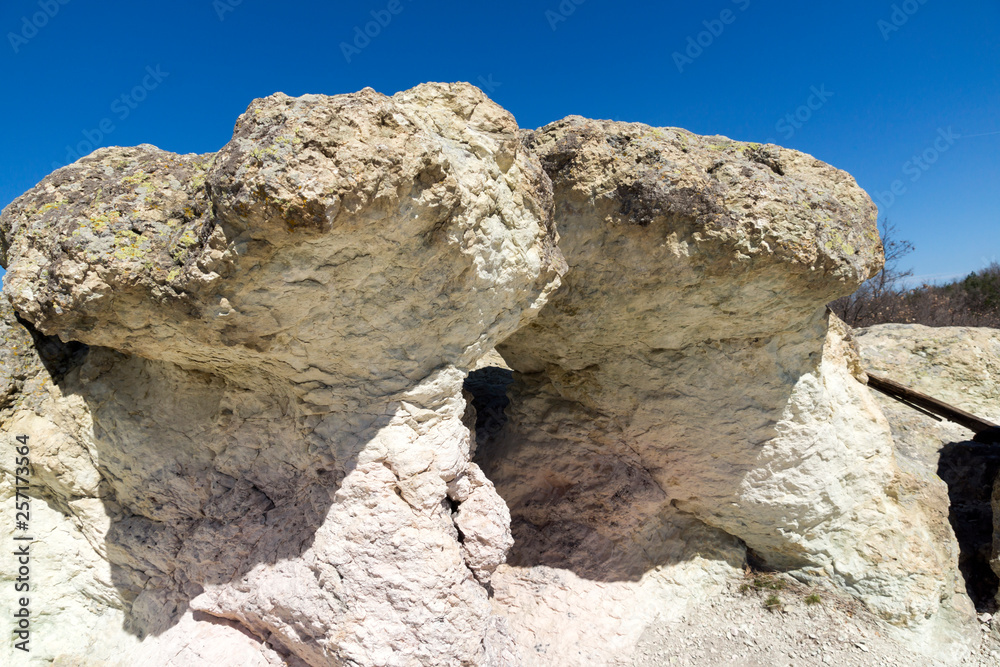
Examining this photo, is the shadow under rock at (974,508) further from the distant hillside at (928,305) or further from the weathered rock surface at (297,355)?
the distant hillside at (928,305)

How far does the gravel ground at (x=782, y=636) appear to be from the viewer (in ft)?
16.5

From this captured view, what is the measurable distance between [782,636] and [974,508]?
3.17 m

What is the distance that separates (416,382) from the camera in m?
3.66

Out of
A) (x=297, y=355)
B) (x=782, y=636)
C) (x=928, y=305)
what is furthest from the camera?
(x=928, y=305)

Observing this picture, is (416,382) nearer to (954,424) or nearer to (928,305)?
(954,424)

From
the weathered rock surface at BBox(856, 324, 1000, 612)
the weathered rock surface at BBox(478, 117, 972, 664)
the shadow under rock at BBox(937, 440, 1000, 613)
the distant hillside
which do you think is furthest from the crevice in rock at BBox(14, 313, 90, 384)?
the distant hillside

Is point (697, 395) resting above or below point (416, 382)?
above

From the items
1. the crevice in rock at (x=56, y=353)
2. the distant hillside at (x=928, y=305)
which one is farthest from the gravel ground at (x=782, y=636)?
the distant hillside at (x=928, y=305)

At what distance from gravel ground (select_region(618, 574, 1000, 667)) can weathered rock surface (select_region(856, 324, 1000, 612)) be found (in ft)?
2.90

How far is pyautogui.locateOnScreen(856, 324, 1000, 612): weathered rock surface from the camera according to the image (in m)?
5.92

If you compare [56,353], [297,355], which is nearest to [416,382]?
[297,355]

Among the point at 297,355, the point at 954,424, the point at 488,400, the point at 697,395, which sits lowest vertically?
the point at 297,355

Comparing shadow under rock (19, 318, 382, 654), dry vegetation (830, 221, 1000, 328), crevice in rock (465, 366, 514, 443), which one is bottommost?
shadow under rock (19, 318, 382, 654)

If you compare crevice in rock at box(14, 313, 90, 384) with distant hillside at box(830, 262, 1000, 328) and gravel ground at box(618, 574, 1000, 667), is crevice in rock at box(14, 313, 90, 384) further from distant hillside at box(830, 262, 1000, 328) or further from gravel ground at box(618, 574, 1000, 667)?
distant hillside at box(830, 262, 1000, 328)
